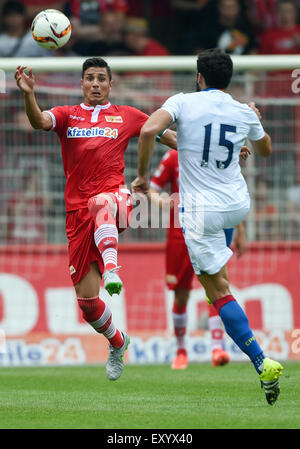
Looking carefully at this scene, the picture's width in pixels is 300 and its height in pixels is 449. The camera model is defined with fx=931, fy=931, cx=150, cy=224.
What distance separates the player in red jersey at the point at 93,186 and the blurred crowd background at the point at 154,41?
6043 millimetres

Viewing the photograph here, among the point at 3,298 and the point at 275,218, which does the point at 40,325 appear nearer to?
the point at 3,298

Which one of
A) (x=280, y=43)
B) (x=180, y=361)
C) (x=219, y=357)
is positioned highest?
(x=280, y=43)

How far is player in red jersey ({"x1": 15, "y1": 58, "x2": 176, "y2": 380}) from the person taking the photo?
311 inches

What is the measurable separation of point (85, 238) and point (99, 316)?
2.22 ft

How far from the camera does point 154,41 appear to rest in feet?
51.1

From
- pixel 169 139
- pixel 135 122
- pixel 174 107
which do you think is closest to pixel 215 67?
pixel 174 107

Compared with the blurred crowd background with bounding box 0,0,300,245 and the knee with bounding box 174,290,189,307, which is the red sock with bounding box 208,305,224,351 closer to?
the knee with bounding box 174,290,189,307

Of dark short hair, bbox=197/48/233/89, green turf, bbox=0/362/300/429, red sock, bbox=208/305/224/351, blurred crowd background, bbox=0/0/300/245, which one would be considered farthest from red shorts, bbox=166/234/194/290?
dark short hair, bbox=197/48/233/89

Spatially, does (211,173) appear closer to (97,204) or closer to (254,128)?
(254,128)

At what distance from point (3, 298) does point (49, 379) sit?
3.12 m

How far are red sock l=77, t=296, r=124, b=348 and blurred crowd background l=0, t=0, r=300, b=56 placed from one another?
6.90m

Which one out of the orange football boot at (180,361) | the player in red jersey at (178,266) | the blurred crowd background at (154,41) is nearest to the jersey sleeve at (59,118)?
the player in red jersey at (178,266)

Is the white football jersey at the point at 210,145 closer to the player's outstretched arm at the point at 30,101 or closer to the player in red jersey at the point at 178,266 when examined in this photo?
the player's outstretched arm at the point at 30,101

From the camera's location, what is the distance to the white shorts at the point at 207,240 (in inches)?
269
